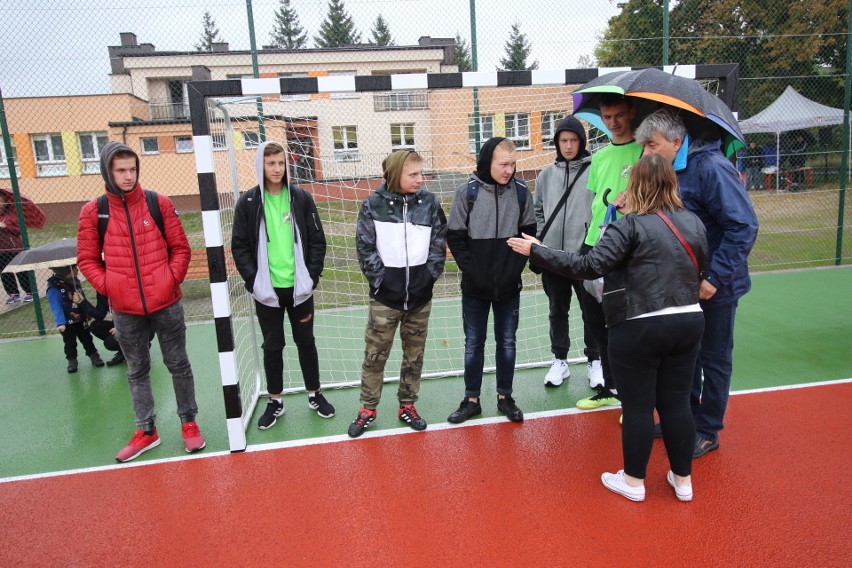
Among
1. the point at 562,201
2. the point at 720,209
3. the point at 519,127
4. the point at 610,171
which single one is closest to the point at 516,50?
the point at 519,127

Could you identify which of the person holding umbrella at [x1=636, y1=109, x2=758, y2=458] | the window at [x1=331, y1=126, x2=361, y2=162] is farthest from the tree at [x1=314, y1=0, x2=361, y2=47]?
the person holding umbrella at [x1=636, y1=109, x2=758, y2=458]

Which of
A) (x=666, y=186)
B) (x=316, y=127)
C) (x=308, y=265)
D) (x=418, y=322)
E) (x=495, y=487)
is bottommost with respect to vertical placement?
(x=495, y=487)

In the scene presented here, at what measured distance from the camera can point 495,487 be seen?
320 cm

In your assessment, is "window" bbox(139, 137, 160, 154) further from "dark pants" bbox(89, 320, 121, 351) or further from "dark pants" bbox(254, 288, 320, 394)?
"dark pants" bbox(254, 288, 320, 394)

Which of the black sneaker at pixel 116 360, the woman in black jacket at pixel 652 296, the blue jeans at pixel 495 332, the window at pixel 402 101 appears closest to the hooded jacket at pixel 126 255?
the blue jeans at pixel 495 332

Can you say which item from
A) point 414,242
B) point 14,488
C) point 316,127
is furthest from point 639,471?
point 316,127

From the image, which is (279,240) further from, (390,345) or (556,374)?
(556,374)

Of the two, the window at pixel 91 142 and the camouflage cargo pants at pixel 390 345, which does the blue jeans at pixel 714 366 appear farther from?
the window at pixel 91 142

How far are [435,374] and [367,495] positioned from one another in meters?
1.88

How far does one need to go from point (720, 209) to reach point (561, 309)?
1683 mm

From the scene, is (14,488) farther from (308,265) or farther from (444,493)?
(444,493)

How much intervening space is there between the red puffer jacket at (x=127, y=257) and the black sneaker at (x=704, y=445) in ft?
11.2

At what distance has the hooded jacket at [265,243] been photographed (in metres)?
3.73

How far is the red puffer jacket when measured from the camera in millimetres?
3531
